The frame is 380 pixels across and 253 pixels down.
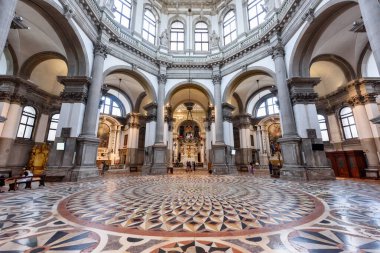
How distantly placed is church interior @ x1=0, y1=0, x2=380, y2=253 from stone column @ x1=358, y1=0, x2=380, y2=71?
30 millimetres

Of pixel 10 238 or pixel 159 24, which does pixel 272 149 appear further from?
pixel 10 238

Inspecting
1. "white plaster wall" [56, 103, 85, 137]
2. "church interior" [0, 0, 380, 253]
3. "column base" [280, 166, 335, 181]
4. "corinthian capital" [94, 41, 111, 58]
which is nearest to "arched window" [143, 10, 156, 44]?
"church interior" [0, 0, 380, 253]

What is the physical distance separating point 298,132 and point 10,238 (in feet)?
34.5

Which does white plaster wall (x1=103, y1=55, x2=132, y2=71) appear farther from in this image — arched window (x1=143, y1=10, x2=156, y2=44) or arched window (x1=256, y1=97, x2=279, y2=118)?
arched window (x1=256, y1=97, x2=279, y2=118)

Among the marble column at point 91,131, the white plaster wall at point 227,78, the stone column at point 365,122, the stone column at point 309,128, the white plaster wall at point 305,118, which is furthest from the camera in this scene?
the white plaster wall at point 227,78

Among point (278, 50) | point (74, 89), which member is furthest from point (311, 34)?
point (74, 89)

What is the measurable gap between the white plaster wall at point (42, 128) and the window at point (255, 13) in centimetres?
1843

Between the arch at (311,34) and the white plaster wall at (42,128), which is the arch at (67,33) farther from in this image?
the arch at (311,34)

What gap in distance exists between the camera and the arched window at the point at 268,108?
1903 cm

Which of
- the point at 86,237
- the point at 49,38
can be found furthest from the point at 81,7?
the point at 86,237

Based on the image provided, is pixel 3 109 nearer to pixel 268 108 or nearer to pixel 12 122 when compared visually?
pixel 12 122

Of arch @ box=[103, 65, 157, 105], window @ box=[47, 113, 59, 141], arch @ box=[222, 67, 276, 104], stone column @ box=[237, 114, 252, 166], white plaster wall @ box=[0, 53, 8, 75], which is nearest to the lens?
white plaster wall @ box=[0, 53, 8, 75]

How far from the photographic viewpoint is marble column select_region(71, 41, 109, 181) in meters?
8.05

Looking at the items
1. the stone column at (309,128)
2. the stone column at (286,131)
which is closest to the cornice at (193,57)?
the stone column at (286,131)
